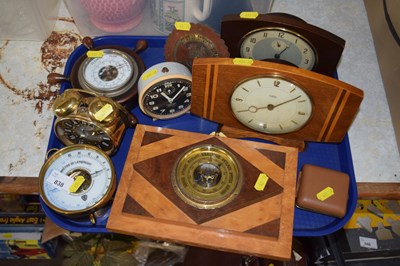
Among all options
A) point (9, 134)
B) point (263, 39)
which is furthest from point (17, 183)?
point (263, 39)

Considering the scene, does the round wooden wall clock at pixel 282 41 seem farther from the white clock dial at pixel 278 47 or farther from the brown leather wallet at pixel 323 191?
the brown leather wallet at pixel 323 191

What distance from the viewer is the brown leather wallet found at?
995 millimetres

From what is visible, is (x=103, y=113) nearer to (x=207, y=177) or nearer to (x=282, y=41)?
(x=207, y=177)

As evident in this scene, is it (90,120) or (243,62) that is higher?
(243,62)

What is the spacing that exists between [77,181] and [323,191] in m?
0.54

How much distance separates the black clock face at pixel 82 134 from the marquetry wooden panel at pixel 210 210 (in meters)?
0.08

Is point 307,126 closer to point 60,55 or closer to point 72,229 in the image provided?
point 72,229

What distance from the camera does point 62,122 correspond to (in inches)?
40.1

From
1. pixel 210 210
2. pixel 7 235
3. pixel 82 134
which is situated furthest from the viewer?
pixel 7 235

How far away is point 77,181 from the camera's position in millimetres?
974

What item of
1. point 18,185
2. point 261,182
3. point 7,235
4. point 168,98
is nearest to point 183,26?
point 168,98

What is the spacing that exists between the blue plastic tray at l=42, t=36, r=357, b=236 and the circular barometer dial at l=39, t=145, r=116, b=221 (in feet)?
0.24

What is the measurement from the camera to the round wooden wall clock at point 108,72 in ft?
3.63

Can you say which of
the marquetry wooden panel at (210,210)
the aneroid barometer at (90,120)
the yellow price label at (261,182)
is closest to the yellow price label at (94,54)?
the aneroid barometer at (90,120)
